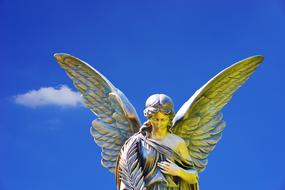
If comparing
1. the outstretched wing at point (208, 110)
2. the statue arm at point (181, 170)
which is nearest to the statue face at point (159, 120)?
the statue arm at point (181, 170)

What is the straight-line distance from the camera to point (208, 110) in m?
11.1

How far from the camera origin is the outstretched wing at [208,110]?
10922 millimetres

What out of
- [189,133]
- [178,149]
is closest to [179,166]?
[178,149]

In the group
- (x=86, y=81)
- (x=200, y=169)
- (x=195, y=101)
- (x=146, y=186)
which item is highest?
(x=86, y=81)

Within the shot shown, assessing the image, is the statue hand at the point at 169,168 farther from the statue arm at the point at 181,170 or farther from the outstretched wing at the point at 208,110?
the outstretched wing at the point at 208,110

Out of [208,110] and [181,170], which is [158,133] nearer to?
[181,170]

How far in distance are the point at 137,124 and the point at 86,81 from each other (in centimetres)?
135

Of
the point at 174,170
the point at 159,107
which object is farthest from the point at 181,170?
the point at 159,107

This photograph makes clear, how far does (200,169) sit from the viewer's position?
11094 millimetres

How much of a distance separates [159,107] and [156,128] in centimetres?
35

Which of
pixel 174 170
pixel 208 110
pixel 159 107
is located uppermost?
pixel 208 110

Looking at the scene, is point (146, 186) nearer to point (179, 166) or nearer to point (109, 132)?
point (179, 166)

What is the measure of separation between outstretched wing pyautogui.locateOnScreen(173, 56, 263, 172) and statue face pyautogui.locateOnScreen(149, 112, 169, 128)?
2.22ft

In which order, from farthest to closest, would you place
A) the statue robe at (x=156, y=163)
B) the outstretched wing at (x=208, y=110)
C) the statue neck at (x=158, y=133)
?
the outstretched wing at (x=208, y=110), the statue neck at (x=158, y=133), the statue robe at (x=156, y=163)
